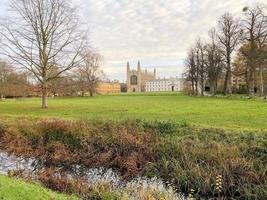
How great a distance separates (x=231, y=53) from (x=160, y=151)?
4758 centimetres

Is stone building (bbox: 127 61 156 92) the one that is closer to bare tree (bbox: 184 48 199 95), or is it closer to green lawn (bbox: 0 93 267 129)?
bare tree (bbox: 184 48 199 95)

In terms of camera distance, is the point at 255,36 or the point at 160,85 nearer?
the point at 255,36

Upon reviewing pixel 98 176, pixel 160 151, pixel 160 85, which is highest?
pixel 160 85

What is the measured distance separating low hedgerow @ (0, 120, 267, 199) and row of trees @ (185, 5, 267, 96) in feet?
112

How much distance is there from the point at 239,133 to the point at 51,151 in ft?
29.2

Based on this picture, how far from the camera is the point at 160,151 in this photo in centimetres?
1349

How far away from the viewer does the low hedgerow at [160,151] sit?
1065 cm

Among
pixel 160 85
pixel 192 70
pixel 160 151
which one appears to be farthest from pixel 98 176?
pixel 160 85

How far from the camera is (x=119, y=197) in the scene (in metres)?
9.08

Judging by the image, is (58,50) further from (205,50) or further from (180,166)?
(205,50)

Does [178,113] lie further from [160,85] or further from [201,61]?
[160,85]

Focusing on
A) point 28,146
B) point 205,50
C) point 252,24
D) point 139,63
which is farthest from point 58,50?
point 139,63

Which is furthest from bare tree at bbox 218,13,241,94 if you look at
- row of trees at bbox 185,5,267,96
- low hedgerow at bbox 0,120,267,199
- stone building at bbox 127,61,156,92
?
stone building at bbox 127,61,156,92

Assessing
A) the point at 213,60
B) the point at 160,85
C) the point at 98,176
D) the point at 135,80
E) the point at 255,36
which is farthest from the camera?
the point at 160,85
